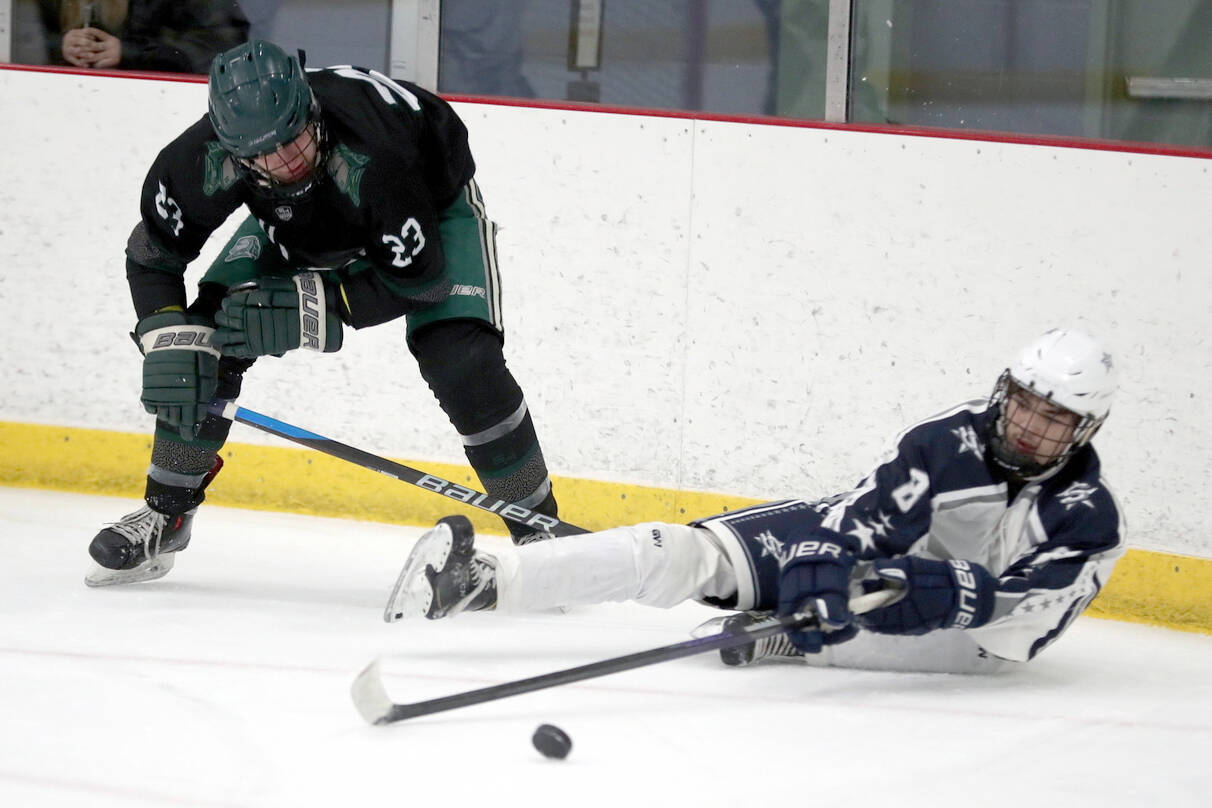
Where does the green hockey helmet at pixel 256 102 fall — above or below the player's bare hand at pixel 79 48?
below

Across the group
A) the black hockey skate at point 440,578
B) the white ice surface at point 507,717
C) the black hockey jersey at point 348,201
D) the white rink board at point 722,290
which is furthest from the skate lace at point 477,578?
the white rink board at point 722,290

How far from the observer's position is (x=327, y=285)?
2.49m

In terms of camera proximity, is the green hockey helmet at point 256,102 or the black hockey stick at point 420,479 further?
the black hockey stick at point 420,479

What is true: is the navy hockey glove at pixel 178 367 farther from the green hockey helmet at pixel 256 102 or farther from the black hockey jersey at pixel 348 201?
the green hockey helmet at pixel 256 102

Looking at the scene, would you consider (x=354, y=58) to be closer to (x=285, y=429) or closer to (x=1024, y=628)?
(x=285, y=429)

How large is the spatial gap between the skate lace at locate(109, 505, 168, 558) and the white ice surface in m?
0.09

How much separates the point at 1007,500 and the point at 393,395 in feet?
5.88

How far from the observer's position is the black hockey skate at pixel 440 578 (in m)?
1.96

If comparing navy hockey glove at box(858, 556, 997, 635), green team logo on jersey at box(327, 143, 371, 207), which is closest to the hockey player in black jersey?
green team logo on jersey at box(327, 143, 371, 207)

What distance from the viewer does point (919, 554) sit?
2.16m

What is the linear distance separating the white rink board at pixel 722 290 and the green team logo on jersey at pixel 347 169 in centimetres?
107

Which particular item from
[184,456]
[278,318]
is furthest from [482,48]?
[184,456]

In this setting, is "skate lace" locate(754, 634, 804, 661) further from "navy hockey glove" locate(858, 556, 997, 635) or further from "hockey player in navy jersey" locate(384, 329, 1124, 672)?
"navy hockey glove" locate(858, 556, 997, 635)

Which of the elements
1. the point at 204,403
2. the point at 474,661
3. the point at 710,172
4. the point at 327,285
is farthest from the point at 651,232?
the point at 474,661
